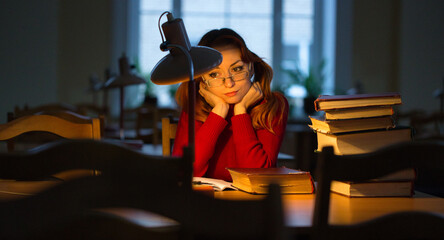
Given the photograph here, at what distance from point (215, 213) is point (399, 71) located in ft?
21.8

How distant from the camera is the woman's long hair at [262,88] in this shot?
1566 mm

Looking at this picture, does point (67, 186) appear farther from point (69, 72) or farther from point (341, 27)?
point (341, 27)

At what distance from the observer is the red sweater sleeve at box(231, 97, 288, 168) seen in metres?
1.53

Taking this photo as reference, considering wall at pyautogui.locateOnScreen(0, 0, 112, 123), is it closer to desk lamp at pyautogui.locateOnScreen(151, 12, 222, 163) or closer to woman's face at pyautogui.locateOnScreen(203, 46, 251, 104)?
woman's face at pyautogui.locateOnScreen(203, 46, 251, 104)

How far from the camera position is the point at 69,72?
6215 mm

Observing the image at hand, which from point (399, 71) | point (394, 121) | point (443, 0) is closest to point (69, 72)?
point (399, 71)

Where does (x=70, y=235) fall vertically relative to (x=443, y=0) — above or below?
below

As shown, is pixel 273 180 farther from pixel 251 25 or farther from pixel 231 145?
pixel 251 25

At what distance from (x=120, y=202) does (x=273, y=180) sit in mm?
627

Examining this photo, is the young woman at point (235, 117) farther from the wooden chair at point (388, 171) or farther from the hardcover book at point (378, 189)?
the wooden chair at point (388, 171)

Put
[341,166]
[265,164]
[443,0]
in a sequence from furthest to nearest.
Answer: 1. [443,0]
2. [265,164]
3. [341,166]

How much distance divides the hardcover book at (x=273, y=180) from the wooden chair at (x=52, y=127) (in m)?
0.53

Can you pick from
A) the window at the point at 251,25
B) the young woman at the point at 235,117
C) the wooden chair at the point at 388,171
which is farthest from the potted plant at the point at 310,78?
the wooden chair at the point at 388,171

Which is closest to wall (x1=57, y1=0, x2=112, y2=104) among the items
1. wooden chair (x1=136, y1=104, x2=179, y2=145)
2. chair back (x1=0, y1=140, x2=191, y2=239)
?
wooden chair (x1=136, y1=104, x2=179, y2=145)
